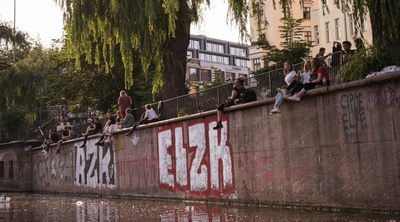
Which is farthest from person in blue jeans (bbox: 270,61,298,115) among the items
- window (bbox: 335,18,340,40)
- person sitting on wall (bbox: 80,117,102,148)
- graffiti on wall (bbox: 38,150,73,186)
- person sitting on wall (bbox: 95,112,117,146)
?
window (bbox: 335,18,340,40)

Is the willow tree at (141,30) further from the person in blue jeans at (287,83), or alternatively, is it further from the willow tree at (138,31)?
the person in blue jeans at (287,83)

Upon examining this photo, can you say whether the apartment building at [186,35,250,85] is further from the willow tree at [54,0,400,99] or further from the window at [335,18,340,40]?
the willow tree at [54,0,400,99]

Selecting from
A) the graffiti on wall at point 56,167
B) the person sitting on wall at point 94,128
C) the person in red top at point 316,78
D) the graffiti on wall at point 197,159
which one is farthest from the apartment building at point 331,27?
the person in red top at point 316,78

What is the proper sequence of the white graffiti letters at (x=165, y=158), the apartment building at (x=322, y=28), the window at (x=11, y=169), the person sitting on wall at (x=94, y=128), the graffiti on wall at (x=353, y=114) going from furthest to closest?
the apartment building at (x=322, y=28) → the window at (x=11, y=169) → the person sitting on wall at (x=94, y=128) → the white graffiti letters at (x=165, y=158) → the graffiti on wall at (x=353, y=114)

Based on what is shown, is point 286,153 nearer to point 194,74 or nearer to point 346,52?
point 346,52

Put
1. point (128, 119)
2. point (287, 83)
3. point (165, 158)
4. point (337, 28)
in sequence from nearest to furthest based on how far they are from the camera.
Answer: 1. point (287, 83)
2. point (165, 158)
3. point (128, 119)
4. point (337, 28)

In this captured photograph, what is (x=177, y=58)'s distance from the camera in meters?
29.7

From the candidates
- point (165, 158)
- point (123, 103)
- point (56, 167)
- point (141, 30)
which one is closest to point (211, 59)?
point (56, 167)

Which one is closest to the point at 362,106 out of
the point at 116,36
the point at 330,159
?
the point at 330,159

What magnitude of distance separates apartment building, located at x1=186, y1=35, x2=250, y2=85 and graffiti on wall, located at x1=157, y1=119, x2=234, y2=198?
11348 cm

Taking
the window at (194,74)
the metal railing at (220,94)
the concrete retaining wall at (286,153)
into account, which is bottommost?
the concrete retaining wall at (286,153)

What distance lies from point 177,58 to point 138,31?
6.86 feet

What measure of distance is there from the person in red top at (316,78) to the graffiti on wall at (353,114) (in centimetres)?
120

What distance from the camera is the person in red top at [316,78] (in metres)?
17.9
